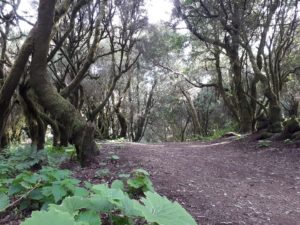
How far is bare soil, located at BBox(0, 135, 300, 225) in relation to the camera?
413 centimetres

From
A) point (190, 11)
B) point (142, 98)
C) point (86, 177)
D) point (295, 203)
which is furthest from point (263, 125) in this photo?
point (142, 98)

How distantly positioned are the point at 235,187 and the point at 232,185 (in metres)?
0.14

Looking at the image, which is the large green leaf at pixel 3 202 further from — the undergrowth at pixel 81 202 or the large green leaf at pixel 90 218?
the large green leaf at pixel 90 218

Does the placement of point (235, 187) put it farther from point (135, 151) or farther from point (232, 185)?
point (135, 151)

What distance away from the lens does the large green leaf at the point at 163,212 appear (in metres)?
1.76

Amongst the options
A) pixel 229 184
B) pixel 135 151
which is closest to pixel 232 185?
pixel 229 184

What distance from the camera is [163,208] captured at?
1918 millimetres

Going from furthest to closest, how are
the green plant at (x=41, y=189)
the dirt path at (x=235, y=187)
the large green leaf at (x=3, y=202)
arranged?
the dirt path at (x=235, y=187) → the green plant at (x=41, y=189) → the large green leaf at (x=3, y=202)

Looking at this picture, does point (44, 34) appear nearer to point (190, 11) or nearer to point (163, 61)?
point (190, 11)

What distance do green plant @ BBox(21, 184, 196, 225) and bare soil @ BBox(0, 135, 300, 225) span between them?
54.5 inches

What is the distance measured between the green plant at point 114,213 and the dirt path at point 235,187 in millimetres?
1677

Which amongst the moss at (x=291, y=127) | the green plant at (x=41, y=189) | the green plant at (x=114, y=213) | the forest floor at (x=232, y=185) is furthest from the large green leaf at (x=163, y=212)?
the moss at (x=291, y=127)

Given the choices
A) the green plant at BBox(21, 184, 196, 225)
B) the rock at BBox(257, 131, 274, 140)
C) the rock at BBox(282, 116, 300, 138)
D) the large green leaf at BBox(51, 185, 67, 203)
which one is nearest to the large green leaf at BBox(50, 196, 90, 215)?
the green plant at BBox(21, 184, 196, 225)

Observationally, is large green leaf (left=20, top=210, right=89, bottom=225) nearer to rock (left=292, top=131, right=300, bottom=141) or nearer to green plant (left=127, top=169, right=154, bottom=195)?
green plant (left=127, top=169, right=154, bottom=195)
